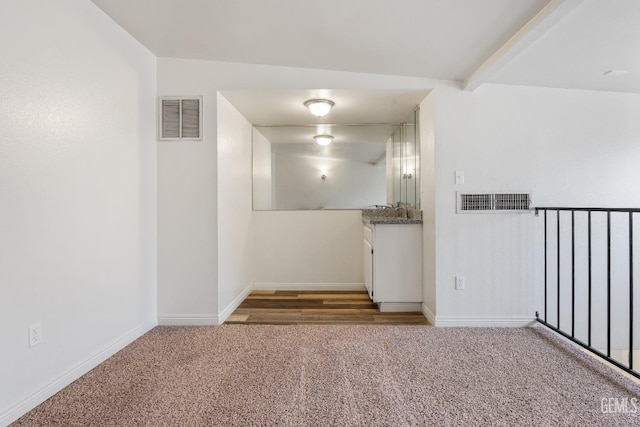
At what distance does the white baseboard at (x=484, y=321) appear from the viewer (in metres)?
2.98

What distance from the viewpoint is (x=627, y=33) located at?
2035 mm

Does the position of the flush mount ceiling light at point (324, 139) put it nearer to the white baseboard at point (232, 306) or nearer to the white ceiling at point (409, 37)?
the white ceiling at point (409, 37)

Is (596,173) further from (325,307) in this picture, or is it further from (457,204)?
(325,307)

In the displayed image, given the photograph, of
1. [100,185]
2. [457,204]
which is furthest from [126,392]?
[457,204]

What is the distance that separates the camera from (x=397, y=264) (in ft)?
11.3

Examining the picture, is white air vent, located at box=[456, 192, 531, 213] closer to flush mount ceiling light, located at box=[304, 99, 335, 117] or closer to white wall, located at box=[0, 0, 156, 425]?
flush mount ceiling light, located at box=[304, 99, 335, 117]

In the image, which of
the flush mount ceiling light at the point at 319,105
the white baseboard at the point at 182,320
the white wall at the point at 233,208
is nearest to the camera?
the white baseboard at the point at 182,320

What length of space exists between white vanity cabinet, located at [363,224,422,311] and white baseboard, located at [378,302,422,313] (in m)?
0.03

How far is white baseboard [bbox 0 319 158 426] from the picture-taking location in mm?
1695

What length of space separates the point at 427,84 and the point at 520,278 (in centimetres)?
188

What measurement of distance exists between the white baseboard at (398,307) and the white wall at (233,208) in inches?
60.6

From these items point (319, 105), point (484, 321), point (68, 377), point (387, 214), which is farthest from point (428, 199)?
point (68, 377)

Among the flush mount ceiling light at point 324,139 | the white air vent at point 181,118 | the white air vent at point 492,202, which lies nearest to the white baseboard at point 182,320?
the white air vent at point 181,118

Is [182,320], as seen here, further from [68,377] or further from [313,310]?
[313,310]
